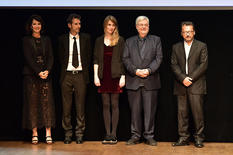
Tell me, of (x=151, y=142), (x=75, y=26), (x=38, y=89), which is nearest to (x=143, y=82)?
(x=151, y=142)

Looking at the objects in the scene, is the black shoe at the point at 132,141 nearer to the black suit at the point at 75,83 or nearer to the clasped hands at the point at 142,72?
the black suit at the point at 75,83

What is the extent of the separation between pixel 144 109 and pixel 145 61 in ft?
2.18

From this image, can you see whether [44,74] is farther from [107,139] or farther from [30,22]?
[107,139]

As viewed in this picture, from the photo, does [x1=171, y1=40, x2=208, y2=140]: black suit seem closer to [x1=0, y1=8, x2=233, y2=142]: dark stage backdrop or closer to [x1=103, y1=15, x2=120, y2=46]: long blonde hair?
[x1=0, y1=8, x2=233, y2=142]: dark stage backdrop

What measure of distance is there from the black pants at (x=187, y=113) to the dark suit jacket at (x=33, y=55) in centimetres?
189

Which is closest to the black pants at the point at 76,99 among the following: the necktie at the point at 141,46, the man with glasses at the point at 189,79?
the necktie at the point at 141,46

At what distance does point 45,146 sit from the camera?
5.52 metres

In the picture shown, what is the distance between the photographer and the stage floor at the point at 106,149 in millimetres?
5094

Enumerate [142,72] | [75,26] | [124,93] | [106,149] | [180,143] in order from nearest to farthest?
[106,149] < [142,72] < [180,143] < [75,26] < [124,93]

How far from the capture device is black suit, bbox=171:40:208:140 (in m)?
5.39

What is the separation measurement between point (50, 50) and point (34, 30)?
1.16 feet

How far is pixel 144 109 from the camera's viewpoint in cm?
555

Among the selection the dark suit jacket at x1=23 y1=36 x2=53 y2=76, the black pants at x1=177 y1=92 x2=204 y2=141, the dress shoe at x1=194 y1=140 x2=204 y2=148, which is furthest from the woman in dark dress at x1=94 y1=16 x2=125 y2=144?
the dress shoe at x1=194 y1=140 x2=204 y2=148

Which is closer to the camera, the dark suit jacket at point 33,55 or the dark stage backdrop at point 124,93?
the dark suit jacket at point 33,55
